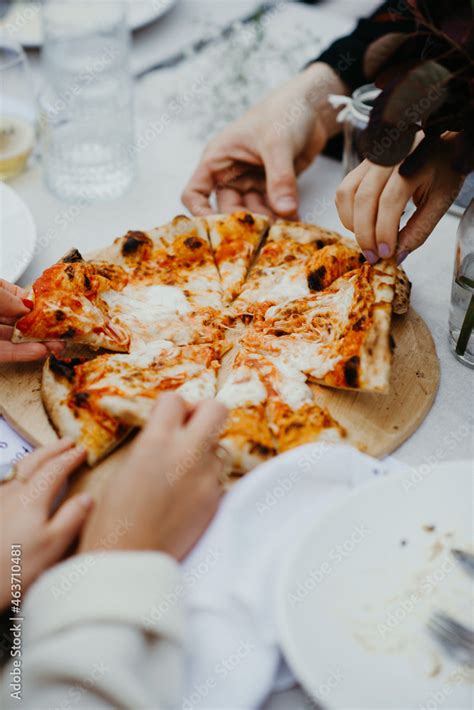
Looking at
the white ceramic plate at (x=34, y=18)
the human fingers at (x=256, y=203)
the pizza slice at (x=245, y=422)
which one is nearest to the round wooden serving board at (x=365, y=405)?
the pizza slice at (x=245, y=422)

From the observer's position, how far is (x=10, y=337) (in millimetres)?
1476

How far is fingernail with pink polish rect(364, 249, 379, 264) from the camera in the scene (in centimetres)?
153

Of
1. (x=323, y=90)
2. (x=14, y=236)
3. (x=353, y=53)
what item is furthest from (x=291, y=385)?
(x=353, y=53)

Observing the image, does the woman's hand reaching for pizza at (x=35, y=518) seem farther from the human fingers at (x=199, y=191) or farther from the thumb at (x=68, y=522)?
the human fingers at (x=199, y=191)

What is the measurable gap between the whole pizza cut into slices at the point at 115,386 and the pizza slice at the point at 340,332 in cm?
15

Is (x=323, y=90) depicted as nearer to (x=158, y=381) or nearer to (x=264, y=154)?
(x=264, y=154)

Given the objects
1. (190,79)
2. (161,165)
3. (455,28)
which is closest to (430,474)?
(455,28)

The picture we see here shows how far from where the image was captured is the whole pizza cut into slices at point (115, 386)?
4.25 feet

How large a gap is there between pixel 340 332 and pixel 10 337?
0.67m

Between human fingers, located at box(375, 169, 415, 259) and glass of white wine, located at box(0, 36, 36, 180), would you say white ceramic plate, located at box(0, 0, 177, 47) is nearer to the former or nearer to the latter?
glass of white wine, located at box(0, 36, 36, 180)

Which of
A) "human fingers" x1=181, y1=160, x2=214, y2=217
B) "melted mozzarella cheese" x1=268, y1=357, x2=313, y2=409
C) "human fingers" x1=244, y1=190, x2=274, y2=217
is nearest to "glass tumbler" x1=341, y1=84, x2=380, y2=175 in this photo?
"human fingers" x1=244, y1=190, x2=274, y2=217

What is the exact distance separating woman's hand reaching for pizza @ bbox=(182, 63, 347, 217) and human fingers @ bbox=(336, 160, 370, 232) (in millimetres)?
430

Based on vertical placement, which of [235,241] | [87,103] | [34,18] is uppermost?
[34,18]

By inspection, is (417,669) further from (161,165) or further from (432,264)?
(161,165)
